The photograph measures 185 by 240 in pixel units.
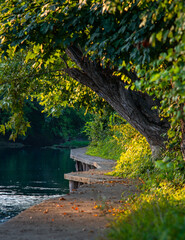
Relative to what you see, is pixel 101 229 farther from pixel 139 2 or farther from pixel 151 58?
pixel 139 2

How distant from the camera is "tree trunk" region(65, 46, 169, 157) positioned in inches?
328

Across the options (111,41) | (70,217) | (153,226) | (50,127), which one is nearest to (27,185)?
(70,217)

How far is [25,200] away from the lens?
1356 centimetres

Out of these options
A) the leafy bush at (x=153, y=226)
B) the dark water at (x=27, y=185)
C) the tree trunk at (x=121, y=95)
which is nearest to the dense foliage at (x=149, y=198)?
the leafy bush at (x=153, y=226)

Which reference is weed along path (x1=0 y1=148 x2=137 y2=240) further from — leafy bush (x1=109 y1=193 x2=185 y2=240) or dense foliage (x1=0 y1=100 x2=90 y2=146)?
dense foliage (x1=0 y1=100 x2=90 y2=146)

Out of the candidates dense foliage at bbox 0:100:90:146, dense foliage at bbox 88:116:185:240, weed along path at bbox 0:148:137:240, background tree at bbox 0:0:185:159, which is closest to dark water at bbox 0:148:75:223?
dense foliage at bbox 88:116:185:240

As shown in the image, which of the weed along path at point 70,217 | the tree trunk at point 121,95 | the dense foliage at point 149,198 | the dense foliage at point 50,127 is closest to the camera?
the dense foliage at point 149,198

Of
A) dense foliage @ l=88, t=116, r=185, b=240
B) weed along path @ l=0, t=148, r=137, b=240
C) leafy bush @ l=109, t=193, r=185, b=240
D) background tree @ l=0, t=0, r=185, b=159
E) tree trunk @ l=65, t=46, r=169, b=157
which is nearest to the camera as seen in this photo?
leafy bush @ l=109, t=193, r=185, b=240

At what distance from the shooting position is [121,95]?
8.47 m

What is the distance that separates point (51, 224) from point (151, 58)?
3258mm

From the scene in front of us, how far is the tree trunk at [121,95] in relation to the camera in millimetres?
8336

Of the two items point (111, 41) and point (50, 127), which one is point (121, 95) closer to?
point (111, 41)

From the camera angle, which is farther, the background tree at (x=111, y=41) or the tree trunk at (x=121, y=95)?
the tree trunk at (x=121, y=95)

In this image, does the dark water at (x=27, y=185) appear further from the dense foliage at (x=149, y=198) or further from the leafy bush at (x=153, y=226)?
the leafy bush at (x=153, y=226)
